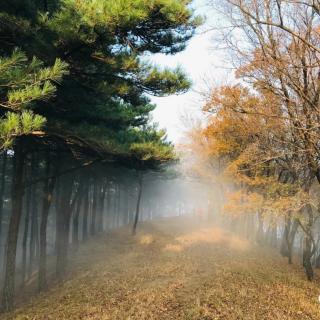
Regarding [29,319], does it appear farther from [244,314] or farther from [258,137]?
[258,137]

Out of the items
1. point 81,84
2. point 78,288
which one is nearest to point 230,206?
point 78,288

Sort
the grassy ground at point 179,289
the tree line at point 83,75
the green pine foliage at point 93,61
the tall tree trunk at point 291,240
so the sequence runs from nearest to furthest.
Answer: the tree line at point 83,75
the green pine foliage at point 93,61
the grassy ground at point 179,289
the tall tree trunk at point 291,240

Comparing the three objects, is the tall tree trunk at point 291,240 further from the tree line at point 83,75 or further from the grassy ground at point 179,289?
the tree line at point 83,75

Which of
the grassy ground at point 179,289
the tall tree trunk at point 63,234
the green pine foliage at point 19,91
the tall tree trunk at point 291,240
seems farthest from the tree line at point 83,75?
the tall tree trunk at point 291,240

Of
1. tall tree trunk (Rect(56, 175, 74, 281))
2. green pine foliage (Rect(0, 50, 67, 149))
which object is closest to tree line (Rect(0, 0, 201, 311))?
green pine foliage (Rect(0, 50, 67, 149))

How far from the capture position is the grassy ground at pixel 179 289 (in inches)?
419

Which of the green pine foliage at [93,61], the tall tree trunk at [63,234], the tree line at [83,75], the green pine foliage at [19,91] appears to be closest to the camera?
the green pine foliage at [19,91]

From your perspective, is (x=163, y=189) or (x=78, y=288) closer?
(x=78, y=288)

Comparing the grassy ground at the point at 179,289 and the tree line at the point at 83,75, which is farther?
the grassy ground at the point at 179,289

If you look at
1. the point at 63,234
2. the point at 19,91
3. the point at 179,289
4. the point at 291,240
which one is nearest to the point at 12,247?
the point at 63,234

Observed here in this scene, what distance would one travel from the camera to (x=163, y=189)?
2601 inches

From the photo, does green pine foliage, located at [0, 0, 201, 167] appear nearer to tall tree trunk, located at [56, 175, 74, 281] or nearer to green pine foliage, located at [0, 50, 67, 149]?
green pine foliage, located at [0, 50, 67, 149]

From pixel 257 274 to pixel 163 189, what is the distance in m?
50.5

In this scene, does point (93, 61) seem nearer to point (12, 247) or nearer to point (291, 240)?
point (12, 247)
